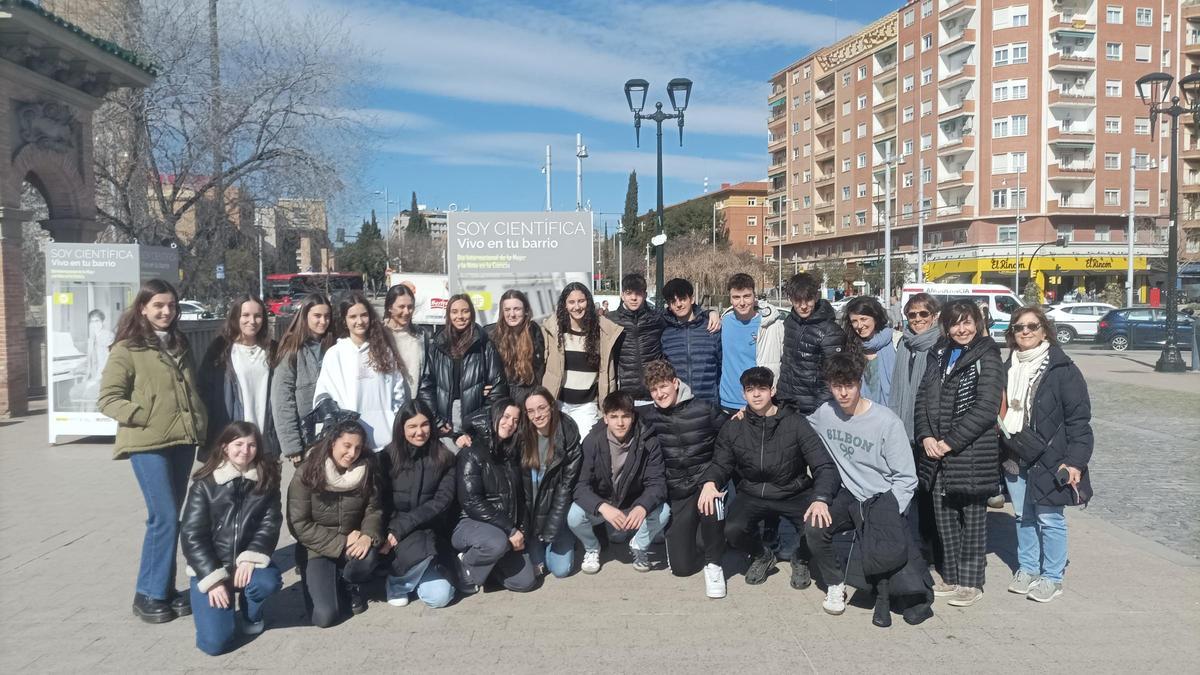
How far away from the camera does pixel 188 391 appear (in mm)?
4801

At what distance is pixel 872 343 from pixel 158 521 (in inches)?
186

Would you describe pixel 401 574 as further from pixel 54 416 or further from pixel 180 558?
pixel 54 416

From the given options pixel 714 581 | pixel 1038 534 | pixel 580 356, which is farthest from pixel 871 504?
pixel 580 356

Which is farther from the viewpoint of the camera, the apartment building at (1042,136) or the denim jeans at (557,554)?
the apartment building at (1042,136)

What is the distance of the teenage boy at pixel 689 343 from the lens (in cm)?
643

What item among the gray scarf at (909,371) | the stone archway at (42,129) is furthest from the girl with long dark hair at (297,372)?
the stone archway at (42,129)

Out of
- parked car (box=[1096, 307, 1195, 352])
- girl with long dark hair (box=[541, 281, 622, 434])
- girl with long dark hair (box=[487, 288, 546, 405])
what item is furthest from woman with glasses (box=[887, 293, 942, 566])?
parked car (box=[1096, 307, 1195, 352])

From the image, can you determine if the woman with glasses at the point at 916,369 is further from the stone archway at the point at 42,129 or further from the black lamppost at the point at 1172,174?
the black lamppost at the point at 1172,174

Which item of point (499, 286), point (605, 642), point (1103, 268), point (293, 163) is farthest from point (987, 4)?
point (605, 642)

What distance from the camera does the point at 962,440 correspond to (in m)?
4.92

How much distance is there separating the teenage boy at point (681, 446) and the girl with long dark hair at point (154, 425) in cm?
284

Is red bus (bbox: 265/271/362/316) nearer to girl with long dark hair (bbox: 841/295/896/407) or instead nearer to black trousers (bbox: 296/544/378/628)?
black trousers (bbox: 296/544/378/628)

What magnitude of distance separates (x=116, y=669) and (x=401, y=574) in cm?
148

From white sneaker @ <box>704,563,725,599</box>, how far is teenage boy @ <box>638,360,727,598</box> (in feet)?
0.77
